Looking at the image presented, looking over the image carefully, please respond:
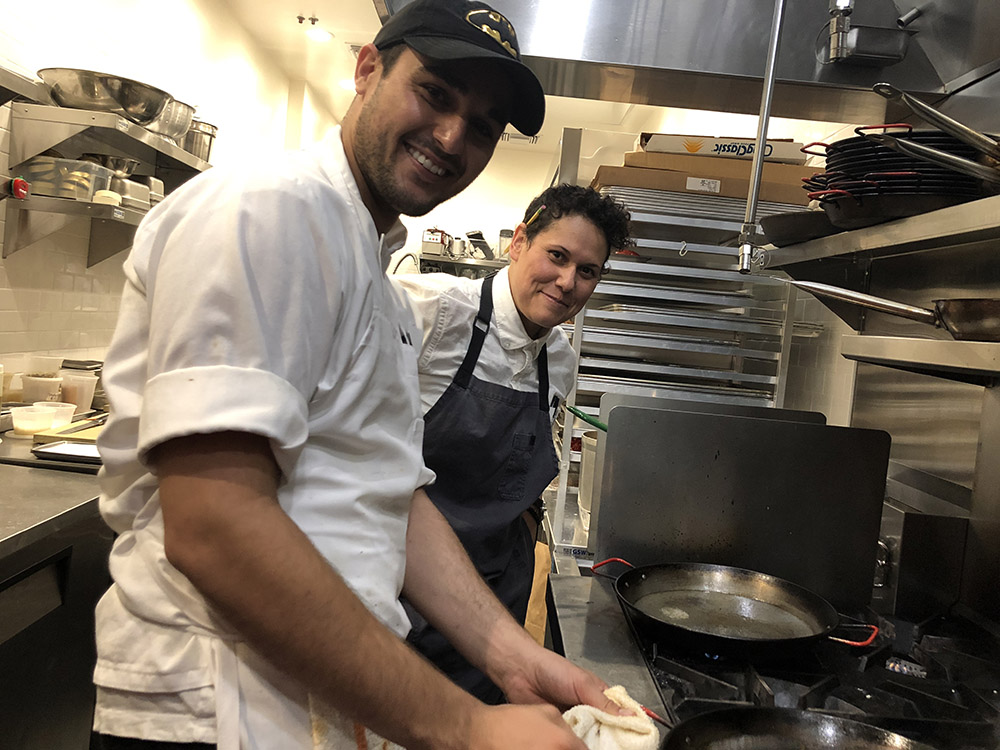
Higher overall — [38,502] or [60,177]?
[60,177]

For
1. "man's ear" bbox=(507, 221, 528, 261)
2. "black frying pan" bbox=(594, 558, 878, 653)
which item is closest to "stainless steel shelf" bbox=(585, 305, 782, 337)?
"man's ear" bbox=(507, 221, 528, 261)

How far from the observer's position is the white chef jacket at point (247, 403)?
2.14 feet

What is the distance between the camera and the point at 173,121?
2.91m

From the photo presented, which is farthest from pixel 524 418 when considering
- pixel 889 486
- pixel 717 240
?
pixel 717 240

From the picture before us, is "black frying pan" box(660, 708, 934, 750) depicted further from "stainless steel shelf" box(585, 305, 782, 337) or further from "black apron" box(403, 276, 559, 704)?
"stainless steel shelf" box(585, 305, 782, 337)

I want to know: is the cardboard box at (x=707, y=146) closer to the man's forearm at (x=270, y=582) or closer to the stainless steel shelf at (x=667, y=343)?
the stainless steel shelf at (x=667, y=343)

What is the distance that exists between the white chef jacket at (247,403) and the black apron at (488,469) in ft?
3.43

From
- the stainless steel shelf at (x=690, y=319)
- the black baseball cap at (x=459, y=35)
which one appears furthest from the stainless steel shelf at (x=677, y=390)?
the black baseball cap at (x=459, y=35)

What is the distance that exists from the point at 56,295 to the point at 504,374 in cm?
202

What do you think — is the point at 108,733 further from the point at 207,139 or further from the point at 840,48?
the point at 207,139

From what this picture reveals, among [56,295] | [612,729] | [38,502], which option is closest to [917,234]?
[612,729]

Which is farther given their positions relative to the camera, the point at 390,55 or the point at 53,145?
the point at 53,145

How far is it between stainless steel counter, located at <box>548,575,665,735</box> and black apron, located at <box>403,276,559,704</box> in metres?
0.42

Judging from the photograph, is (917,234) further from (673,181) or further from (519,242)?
(673,181)
